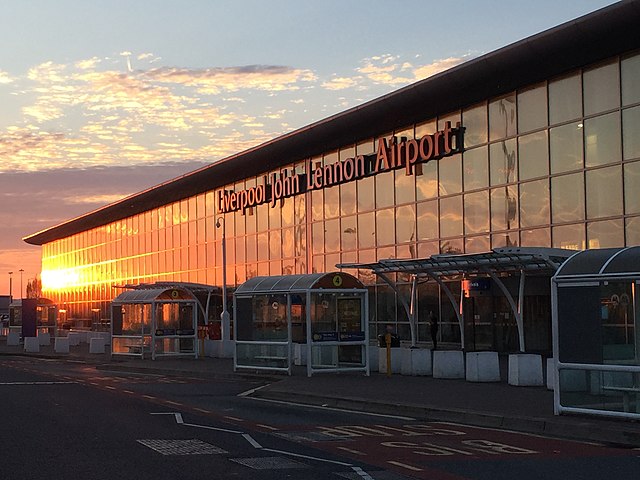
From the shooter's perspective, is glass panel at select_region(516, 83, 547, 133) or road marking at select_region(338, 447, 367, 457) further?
glass panel at select_region(516, 83, 547, 133)

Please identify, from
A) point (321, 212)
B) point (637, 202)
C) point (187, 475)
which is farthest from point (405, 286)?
point (187, 475)

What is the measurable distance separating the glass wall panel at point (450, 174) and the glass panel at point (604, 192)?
7.44m

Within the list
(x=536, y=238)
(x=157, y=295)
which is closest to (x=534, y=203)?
(x=536, y=238)

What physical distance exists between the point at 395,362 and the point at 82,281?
64.4 m

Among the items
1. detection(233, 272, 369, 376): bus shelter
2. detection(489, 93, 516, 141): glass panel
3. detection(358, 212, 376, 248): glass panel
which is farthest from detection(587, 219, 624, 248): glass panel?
detection(358, 212, 376, 248): glass panel

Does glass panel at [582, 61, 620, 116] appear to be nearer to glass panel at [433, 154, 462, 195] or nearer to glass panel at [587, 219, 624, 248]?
glass panel at [587, 219, 624, 248]

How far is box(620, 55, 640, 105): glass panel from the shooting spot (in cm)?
2962

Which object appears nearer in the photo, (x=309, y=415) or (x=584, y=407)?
(x=584, y=407)

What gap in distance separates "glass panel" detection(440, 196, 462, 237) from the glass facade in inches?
2.4

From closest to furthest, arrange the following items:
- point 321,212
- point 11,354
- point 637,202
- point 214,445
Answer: point 214,445 → point 637,202 → point 321,212 → point 11,354

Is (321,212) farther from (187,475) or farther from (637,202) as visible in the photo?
(187,475)

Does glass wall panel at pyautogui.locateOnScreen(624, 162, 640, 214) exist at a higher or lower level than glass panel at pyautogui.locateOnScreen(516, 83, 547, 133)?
lower

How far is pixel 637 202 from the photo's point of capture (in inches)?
1158

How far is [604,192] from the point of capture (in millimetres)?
30719
